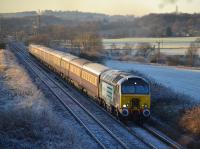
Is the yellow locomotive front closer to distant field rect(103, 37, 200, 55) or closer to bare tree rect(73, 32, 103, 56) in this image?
bare tree rect(73, 32, 103, 56)

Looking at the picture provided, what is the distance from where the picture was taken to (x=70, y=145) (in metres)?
16.4

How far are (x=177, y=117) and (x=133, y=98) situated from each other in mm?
2651

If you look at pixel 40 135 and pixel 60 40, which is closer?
pixel 40 135

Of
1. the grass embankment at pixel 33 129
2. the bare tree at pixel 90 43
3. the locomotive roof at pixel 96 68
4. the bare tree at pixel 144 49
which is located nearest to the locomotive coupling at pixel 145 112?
the grass embankment at pixel 33 129

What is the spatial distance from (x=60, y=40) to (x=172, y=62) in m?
74.7

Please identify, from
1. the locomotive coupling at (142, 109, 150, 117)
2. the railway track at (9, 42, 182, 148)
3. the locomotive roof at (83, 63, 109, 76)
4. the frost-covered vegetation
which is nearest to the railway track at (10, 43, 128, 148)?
the railway track at (9, 42, 182, 148)

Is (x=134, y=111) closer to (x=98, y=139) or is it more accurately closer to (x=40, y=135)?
(x=98, y=139)

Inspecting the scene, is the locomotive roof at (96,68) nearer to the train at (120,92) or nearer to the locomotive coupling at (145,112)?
the train at (120,92)

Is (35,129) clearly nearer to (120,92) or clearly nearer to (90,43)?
(120,92)

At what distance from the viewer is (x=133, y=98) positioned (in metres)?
21.5

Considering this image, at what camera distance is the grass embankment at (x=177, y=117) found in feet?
61.8

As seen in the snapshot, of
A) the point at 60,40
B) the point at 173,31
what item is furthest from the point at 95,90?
the point at 173,31

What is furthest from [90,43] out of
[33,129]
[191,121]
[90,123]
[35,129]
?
[33,129]

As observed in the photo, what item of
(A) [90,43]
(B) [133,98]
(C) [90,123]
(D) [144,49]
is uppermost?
(B) [133,98]
